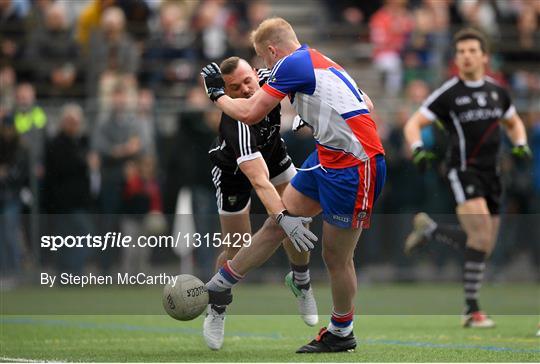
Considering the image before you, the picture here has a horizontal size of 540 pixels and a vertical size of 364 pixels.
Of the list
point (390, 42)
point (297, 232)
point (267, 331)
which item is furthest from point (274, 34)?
point (390, 42)

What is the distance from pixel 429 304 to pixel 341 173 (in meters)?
5.91

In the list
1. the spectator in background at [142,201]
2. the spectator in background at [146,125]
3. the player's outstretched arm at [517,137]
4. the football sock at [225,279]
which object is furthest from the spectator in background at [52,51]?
the football sock at [225,279]

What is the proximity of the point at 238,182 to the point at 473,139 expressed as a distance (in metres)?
3.23

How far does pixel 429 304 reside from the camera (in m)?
14.7

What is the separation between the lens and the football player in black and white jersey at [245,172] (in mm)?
9469

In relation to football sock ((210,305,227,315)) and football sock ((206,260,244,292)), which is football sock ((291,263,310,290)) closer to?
football sock ((210,305,227,315))

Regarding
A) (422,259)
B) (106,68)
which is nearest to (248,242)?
(422,259)

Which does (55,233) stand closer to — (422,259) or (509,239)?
(422,259)

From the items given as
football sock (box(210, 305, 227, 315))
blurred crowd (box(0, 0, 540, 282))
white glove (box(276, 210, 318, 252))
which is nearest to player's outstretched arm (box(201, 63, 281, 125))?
white glove (box(276, 210, 318, 252))

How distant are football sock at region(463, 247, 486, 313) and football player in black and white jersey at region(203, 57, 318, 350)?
236cm

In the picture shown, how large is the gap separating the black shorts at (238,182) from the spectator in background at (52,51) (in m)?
9.33
